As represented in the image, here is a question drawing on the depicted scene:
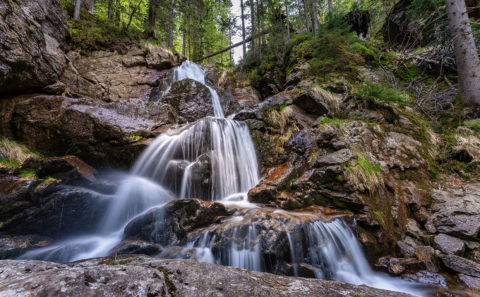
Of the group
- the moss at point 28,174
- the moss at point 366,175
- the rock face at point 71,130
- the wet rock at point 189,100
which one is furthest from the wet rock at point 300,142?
the moss at point 28,174

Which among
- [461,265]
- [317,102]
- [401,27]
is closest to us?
[461,265]

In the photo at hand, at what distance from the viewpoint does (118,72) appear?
1059 cm

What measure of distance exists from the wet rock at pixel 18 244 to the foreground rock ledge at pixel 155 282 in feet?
8.46

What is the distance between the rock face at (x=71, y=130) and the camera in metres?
5.83

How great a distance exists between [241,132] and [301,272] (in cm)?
511

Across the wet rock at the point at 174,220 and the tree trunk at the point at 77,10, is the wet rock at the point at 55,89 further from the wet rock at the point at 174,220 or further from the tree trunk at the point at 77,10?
the tree trunk at the point at 77,10

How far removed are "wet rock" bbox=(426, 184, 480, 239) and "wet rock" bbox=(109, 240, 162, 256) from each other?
595 cm

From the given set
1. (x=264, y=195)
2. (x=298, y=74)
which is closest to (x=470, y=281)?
(x=264, y=195)

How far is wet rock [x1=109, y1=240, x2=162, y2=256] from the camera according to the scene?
149 inches

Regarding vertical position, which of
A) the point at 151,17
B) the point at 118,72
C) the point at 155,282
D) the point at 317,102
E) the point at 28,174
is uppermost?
the point at 151,17

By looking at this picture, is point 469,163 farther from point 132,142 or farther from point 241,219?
point 132,142

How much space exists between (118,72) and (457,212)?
14.1m

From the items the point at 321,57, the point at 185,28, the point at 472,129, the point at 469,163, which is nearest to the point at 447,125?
the point at 472,129

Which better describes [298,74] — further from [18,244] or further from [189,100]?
[18,244]
